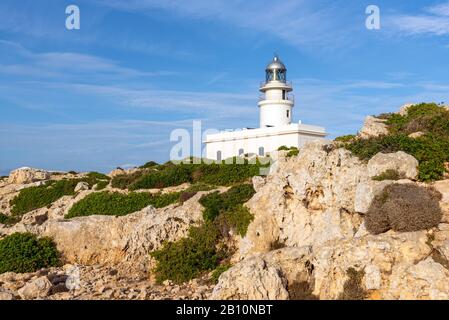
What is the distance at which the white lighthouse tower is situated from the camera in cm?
4409

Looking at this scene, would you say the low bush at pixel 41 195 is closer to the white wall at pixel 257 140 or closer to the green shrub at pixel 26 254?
the green shrub at pixel 26 254

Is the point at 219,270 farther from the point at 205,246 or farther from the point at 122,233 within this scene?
the point at 122,233

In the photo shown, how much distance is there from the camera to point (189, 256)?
1464cm

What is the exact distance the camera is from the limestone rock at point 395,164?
13055mm

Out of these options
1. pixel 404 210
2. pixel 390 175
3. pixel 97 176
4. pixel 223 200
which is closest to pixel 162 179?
pixel 97 176

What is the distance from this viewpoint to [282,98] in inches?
1757

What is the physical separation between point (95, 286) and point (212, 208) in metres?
4.41

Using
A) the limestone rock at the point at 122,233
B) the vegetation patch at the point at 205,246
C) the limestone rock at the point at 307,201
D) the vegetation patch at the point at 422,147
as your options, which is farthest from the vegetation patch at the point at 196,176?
the vegetation patch at the point at 422,147

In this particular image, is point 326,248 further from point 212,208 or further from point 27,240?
point 27,240

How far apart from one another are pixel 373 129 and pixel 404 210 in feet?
27.0

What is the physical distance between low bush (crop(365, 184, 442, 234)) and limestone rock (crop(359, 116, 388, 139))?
21.0 feet

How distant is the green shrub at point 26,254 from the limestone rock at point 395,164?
31.9ft

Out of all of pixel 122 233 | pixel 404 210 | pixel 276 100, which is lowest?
pixel 122 233

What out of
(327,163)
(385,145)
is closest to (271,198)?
(327,163)
